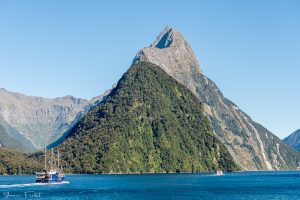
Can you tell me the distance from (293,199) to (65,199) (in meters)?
75.5

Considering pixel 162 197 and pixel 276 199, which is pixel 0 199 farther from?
pixel 276 199

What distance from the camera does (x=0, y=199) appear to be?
19300cm

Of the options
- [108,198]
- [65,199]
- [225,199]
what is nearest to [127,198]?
[108,198]

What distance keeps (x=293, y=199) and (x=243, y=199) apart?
16.5m

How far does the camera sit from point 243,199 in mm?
199750

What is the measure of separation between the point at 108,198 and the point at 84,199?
829cm

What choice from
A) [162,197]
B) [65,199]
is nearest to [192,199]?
[162,197]

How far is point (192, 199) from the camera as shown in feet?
630

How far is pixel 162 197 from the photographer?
198 meters

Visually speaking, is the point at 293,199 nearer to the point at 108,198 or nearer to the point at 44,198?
the point at 108,198

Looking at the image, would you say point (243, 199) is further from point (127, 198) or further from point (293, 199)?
point (127, 198)

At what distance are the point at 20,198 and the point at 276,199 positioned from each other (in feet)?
281

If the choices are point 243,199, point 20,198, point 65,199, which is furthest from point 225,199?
point 20,198

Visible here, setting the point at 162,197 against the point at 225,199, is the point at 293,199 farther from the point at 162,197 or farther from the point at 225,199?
the point at 162,197
